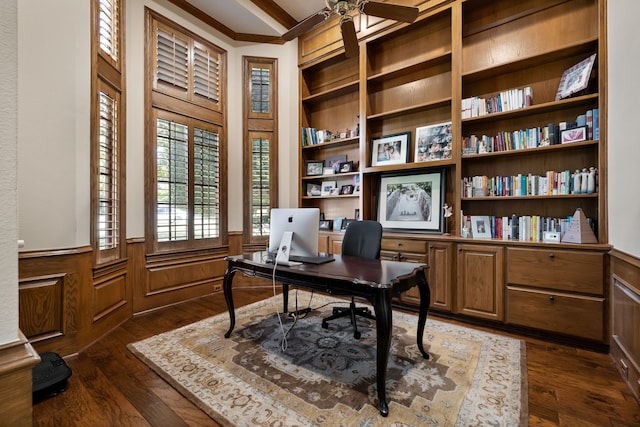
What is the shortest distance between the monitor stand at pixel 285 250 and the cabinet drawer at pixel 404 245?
1471 millimetres

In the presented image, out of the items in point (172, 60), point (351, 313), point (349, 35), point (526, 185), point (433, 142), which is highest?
point (172, 60)

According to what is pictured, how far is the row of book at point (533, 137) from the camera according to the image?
99.1 inches

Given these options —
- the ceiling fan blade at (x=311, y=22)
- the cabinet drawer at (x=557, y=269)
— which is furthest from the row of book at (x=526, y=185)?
the ceiling fan blade at (x=311, y=22)

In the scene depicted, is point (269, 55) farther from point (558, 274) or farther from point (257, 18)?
point (558, 274)

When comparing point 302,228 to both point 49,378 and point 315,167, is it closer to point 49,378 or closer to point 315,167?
point 49,378

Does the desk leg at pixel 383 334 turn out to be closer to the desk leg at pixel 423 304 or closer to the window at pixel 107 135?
the desk leg at pixel 423 304

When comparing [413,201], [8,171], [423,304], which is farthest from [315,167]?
[8,171]

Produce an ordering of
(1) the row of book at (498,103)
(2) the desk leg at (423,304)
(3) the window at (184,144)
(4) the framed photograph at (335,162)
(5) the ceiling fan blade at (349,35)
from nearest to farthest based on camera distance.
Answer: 1. (2) the desk leg at (423,304)
2. (5) the ceiling fan blade at (349,35)
3. (1) the row of book at (498,103)
4. (3) the window at (184,144)
5. (4) the framed photograph at (335,162)

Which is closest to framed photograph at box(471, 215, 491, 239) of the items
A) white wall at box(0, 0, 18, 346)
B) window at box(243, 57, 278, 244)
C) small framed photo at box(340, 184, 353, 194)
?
small framed photo at box(340, 184, 353, 194)

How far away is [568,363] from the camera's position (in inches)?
85.6

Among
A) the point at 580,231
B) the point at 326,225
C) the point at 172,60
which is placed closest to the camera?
the point at 580,231

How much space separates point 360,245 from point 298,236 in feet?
2.51

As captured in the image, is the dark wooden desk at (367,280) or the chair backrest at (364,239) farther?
the chair backrest at (364,239)

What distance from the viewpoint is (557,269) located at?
2479 mm
